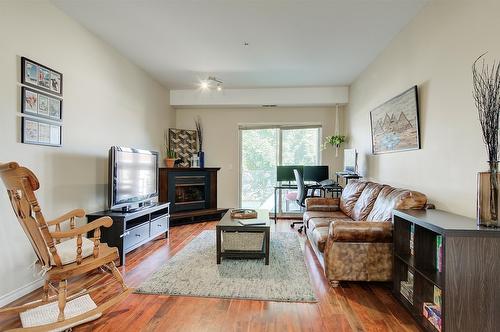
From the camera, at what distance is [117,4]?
2.72m

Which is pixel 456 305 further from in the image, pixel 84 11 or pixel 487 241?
pixel 84 11

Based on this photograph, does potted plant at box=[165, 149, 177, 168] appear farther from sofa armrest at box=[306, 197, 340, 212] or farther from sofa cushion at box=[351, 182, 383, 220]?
sofa cushion at box=[351, 182, 383, 220]

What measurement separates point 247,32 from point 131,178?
2.33m

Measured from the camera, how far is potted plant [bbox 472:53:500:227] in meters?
1.65

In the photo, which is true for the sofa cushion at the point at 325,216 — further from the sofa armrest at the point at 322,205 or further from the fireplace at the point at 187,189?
the fireplace at the point at 187,189

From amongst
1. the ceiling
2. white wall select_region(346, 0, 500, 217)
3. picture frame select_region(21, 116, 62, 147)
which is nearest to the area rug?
white wall select_region(346, 0, 500, 217)

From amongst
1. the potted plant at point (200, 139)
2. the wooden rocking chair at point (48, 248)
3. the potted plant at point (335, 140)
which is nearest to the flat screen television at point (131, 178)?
the wooden rocking chair at point (48, 248)

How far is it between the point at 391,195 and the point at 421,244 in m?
0.73

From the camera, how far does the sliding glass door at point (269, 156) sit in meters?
5.99

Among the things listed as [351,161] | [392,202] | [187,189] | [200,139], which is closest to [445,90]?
[392,202]

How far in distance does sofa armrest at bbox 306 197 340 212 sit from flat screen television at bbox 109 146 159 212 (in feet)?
7.93

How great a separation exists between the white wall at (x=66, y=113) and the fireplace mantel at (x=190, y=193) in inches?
39.9

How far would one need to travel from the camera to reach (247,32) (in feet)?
10.6

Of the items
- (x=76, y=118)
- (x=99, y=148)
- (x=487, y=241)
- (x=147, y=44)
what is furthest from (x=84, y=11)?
(x=487, y=241)
